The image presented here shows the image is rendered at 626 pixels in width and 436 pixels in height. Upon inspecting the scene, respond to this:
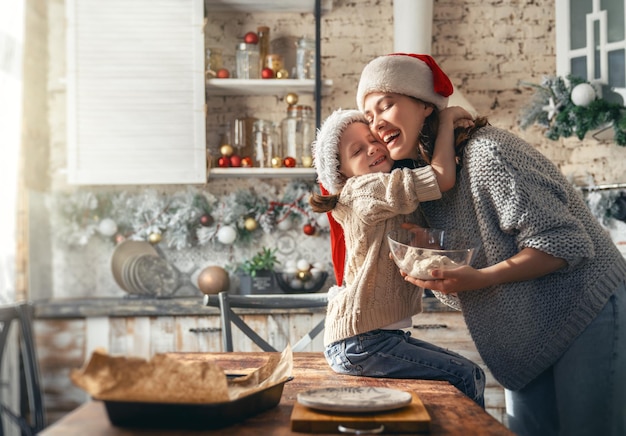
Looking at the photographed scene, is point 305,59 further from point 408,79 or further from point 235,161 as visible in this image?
point 408,79

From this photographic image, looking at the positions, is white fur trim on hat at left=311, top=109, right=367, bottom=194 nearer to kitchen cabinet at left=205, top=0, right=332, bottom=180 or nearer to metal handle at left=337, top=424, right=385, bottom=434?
metal handle at left=337, top=424, right=385, bottom=434

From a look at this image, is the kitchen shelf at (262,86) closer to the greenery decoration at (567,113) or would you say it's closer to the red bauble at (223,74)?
the red bauble at (223,74)

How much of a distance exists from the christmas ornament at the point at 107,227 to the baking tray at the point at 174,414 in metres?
2.78

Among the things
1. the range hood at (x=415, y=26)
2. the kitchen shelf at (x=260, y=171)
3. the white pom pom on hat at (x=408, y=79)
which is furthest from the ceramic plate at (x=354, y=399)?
the range hood at (x=415, y=26)

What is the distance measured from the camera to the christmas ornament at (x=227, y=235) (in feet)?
12.5

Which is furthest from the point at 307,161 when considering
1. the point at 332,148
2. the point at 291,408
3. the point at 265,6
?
the point at 291,408

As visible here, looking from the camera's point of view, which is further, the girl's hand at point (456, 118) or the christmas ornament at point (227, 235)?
the christmas ornament at point (227, 235)

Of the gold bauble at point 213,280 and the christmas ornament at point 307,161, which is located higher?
the christmas ornament at point 307,161

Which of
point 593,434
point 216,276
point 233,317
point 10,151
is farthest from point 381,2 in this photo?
point 593,434

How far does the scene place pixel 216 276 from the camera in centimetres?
360

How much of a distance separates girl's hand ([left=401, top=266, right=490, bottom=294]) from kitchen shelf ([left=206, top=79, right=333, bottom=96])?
2.22m

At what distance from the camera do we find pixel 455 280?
1580 mm

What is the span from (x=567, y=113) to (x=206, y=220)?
1.91m

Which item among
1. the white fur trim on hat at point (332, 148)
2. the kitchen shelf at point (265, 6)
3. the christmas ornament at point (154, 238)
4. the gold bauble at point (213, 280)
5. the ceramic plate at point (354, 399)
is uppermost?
the kitchen shelf at point (265, 6)
